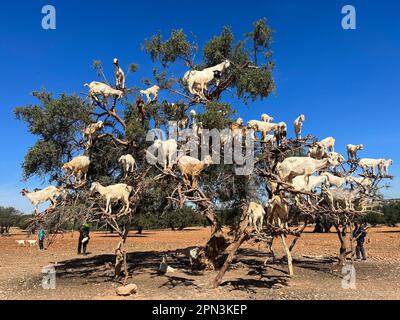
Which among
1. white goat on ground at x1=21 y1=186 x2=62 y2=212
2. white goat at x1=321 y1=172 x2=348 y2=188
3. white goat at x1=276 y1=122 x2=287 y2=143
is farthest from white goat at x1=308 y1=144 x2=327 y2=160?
white goat on ground at x1=21 y1=186 x2=62 y2=212

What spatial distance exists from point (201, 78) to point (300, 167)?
553 cm

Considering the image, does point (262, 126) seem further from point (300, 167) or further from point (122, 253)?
point (122, 253)

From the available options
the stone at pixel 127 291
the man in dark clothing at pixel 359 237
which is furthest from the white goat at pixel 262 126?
the stone at pixel 127 291

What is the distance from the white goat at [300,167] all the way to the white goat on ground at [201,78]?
474cm

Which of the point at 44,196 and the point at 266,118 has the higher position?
the point at 266,118

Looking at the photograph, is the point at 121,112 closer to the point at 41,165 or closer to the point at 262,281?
the point at 41,165

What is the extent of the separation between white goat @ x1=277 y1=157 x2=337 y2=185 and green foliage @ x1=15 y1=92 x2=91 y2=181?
7883 mm

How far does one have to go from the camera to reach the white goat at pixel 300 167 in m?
10.3

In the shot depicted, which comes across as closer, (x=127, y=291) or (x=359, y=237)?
(x=127, y=291)

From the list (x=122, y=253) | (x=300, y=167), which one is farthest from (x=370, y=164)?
(x=122, y=253)

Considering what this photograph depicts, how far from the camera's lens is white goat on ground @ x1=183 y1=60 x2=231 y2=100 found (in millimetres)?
13914

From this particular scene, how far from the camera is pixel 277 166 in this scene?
12031mm

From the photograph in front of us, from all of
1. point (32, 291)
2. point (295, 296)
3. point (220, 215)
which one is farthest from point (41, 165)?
point (295, 296)

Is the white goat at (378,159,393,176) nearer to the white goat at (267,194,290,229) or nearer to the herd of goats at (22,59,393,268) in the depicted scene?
the herd of goats at (22,59,393,268)
